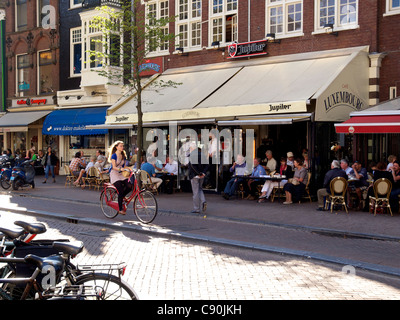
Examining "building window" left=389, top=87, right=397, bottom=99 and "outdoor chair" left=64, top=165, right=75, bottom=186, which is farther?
"outdoor chair" left=64, top=165, right=75, bottom=186

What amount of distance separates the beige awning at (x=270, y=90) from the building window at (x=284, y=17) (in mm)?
988

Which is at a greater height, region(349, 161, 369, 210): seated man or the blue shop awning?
the blue shop awning

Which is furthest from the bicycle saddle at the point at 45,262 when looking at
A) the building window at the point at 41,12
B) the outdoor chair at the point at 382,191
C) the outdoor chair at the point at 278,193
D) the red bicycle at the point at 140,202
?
the building window at the point at 41,12

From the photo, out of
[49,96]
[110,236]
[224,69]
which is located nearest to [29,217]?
[110,236]

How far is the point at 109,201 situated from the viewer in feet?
43.2

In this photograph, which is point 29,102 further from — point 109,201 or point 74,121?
point 109,201

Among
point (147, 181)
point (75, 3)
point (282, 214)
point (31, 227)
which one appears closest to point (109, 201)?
point (282, 214)

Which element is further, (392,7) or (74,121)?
(74,121)

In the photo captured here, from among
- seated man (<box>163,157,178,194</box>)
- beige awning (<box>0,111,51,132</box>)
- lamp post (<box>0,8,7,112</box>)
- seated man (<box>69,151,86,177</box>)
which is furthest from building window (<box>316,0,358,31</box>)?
lamp post (<box>0,8,7,112</box>)

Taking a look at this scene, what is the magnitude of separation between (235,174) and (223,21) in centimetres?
697

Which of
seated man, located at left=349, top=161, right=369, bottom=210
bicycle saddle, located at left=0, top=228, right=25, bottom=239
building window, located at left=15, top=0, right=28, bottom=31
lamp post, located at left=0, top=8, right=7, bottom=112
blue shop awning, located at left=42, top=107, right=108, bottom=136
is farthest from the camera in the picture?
lamp post, located at left=0, top=8, right=7, bottom=112

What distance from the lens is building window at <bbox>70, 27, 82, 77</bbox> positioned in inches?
1133

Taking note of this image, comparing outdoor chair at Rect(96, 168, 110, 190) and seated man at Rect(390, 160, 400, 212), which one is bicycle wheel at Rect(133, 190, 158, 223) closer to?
seated man at Rect(390, 160, 400, 212)

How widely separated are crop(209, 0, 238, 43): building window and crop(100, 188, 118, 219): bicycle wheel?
10.3m
